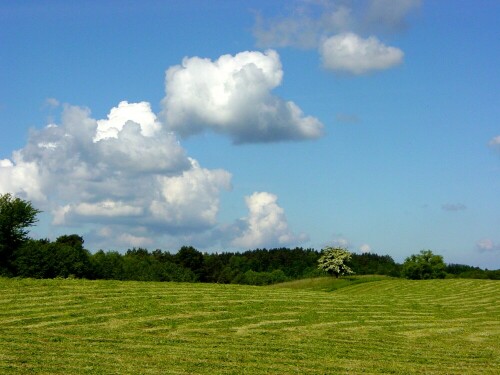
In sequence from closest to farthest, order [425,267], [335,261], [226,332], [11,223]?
[226,332] → [11,223] → [335,261] → [425,267]

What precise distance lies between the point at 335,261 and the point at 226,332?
9663 centimetres

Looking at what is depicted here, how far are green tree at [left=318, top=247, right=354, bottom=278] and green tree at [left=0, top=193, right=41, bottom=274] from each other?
→ 206 ft

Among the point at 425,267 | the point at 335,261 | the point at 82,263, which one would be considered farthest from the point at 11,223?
the point at 425,267

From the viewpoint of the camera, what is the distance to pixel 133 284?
52.9m

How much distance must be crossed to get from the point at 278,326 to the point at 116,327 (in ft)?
34.2

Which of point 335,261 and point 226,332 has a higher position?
point 335,261

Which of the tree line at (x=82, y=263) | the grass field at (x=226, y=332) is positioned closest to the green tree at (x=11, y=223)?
the tree line at (x=82, y=263)

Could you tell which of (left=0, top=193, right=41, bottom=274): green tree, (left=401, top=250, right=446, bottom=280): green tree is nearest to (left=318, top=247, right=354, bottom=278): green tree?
(left=401, top=250, right=446, bottom=280): green tree

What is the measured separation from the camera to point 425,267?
5763 inches

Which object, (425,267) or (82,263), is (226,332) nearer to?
(82,263)

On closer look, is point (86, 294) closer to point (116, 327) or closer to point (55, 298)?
point (55, 298)

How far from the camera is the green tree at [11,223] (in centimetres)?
10368

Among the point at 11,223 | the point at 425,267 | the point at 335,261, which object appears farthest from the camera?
the point at 425,267

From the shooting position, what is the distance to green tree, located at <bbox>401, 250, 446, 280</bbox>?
14475 cm
